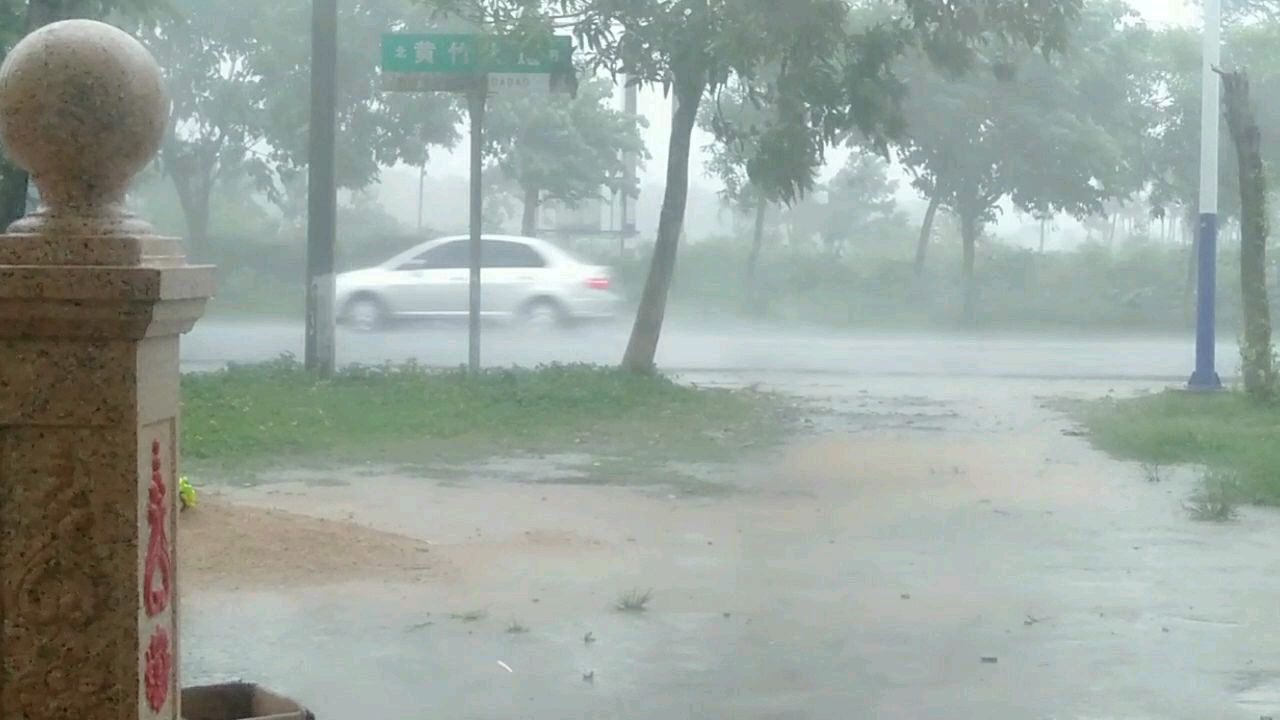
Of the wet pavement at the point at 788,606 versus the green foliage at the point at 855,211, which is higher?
the green foliage at the point at 855,211

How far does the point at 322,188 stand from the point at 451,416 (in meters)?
3.43

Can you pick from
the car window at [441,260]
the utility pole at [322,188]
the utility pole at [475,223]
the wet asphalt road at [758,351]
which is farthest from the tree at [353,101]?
the utility pole at [322,188]

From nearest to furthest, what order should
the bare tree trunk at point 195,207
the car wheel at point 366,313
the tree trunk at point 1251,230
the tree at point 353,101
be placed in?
1. the tree trunk at point 1251,230
2. the car wheel at point 366,313
3. the tree at point 353,101
4. the bare tree trunk at point 195,207

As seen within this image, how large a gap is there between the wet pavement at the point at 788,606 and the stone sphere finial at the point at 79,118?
9.58ft

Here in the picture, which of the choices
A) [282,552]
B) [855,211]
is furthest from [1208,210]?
[855,211]

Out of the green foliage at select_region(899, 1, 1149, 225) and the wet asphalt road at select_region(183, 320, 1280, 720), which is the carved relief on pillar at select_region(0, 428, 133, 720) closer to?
the wet asphalt road at select_region(183, 320, 1280, 720)

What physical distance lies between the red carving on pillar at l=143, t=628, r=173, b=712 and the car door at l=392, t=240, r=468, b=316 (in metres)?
22.1

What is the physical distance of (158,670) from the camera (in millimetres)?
3732

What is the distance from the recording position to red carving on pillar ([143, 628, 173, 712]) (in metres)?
3.68

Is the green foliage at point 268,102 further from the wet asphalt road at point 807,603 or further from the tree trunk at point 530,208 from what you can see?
the wet asphalt road at point 807,603

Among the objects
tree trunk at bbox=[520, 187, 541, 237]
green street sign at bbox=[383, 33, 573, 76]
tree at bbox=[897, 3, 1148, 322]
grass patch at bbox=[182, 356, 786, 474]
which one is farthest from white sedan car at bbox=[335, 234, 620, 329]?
tree trunk at bbox=[520, 187, 541, 237]

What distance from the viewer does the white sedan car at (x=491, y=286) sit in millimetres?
25953

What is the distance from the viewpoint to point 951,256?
138 feet

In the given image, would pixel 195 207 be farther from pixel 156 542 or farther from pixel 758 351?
pixel 156 542
